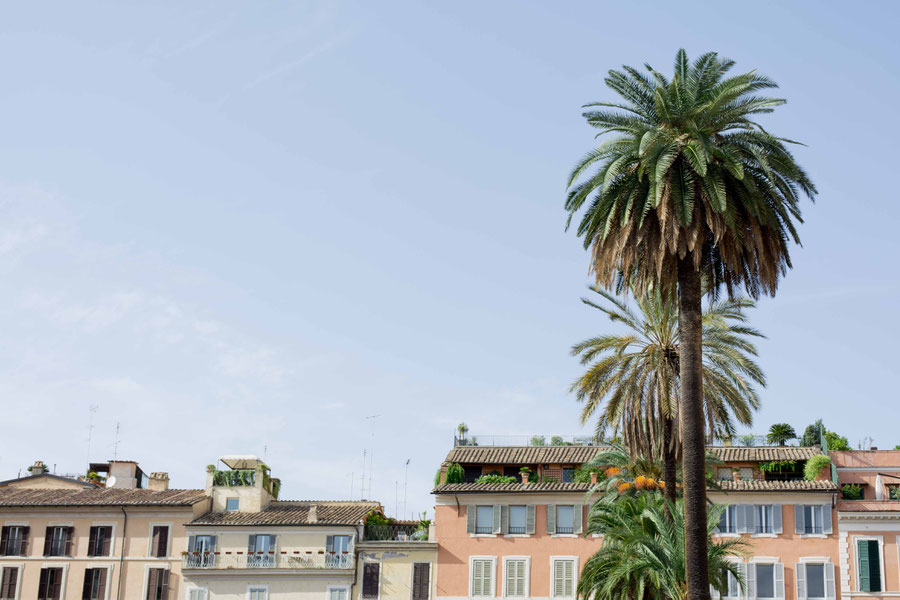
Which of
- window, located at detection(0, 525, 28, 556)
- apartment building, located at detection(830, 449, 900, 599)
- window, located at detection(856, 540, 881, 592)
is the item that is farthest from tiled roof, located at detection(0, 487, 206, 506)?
window, located at detection(856, 540, 881, 592)

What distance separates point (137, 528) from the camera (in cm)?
7919

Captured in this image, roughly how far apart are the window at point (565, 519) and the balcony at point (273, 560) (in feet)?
42.4

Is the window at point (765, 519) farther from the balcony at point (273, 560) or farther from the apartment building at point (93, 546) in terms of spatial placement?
the apartment building at point (93, 546)

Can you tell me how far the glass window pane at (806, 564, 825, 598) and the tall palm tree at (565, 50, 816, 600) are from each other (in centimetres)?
3580

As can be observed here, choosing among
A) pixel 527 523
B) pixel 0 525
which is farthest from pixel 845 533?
pixel 0 525

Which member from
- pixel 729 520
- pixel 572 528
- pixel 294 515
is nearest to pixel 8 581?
pixel 294 515

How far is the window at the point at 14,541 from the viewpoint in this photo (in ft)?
262

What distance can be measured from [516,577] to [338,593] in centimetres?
1090

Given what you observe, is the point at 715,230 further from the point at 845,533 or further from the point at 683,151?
the point at 845,533

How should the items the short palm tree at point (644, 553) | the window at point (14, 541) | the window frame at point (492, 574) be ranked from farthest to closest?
the window at point (14, 541) → the window frame at point (492, 574) → the short palm tree at point (644, 553)

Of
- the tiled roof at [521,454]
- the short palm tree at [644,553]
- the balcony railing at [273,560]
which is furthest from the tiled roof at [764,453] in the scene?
the balcony railing at [273,560]

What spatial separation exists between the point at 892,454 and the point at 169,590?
46112 millimetres

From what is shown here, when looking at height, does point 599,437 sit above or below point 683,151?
below

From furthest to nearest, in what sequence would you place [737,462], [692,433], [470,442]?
[470,442], [737,462], [692,433]
